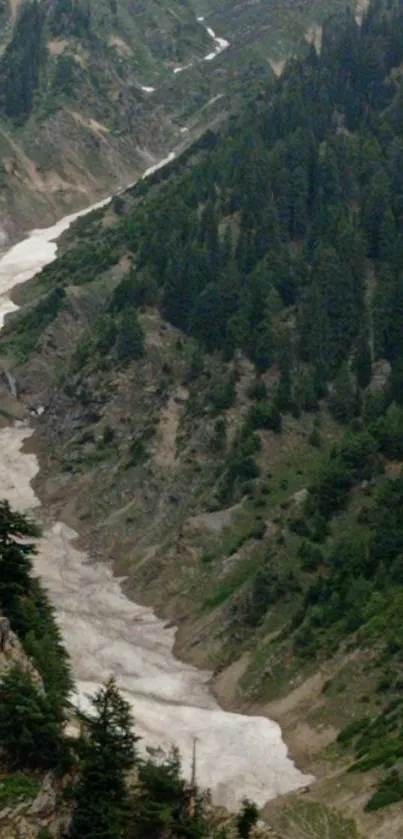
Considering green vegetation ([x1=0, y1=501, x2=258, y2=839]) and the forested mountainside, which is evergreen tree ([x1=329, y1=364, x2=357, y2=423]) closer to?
the forested mountainside

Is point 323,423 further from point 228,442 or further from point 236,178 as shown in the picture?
point 236,178

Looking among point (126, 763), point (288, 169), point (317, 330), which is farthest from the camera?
point (288, 169)

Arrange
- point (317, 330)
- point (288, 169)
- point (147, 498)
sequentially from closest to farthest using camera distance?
point (147, 498) < point (317, 330) < point (288, 169)

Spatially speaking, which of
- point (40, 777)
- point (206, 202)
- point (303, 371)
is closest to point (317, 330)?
point (303, 371)

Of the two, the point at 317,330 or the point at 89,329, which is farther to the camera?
the point at 89,329

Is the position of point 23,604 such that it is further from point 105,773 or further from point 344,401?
point 344,401

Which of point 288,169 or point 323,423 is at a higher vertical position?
point 288,169

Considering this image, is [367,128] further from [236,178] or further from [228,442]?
[228,442]
